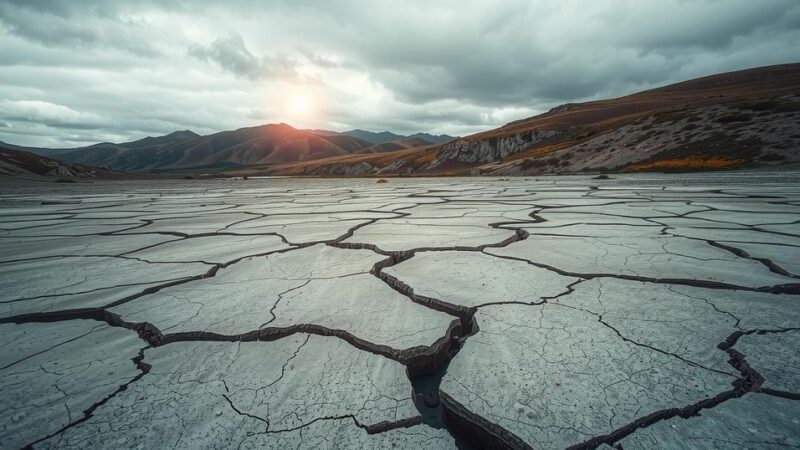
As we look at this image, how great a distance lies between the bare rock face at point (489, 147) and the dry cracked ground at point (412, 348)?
4652 centimetres

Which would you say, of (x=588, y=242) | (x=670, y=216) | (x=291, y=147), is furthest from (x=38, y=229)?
(x=291, y=147)

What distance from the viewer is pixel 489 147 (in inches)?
1881

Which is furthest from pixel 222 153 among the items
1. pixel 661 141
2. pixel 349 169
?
pixel 661 141

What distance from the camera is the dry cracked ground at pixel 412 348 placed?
0.84 meters

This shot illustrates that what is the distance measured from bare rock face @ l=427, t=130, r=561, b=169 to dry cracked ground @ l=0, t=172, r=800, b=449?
46518 mm

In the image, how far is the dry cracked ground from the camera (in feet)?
2.77

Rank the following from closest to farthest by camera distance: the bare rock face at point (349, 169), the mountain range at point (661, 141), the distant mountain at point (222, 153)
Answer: the mountain range at point (661, 141), the bare rock face at point (349, 169), the distant mountain at point (222, 153)

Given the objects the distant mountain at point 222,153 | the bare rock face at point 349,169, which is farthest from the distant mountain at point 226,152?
the bare rock face at point 349,169

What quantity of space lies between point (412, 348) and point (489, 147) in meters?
49.7

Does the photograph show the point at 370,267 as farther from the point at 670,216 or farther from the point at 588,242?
the point at 670,216

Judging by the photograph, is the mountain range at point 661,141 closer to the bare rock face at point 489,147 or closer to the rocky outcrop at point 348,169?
the bare rock face at point 489,147

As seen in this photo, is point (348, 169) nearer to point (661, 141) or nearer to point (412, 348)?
point (661, 141)

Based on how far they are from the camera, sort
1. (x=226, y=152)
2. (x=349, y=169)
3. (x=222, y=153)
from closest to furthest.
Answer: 1. (x=349, y=169)
2. (x=222, y=153)
3. (x=226, y=152)

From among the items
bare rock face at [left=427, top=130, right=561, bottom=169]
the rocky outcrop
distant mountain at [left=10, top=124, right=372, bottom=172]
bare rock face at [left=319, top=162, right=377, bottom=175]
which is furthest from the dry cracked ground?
distant mountain at [left=10, top=124, right=372, bottom=172]
